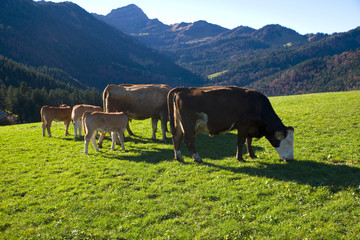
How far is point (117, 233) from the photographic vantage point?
292 inches

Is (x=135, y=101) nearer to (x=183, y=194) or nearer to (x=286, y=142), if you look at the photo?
(x=183, y=194)

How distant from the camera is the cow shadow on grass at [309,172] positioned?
9644mm

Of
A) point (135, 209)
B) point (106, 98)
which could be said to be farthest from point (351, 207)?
point (106, 98)

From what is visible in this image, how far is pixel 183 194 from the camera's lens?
9.43m

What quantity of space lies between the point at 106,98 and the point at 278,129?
1178 cm

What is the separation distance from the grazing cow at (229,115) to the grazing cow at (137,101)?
5221 millimetres

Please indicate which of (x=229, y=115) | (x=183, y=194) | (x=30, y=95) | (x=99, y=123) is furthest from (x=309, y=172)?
(x=30, y=95)

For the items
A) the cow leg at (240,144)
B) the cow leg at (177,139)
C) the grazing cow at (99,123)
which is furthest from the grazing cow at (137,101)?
the cow leg at (240,144)

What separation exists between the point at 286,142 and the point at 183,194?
6322 mm

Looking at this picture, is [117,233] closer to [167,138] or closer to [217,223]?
[217,223]

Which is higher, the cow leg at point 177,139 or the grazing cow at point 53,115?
the grazing cow at point 53,115

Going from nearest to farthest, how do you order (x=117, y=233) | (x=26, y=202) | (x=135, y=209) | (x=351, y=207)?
(x=117, y=233) → (x=351, y=207) → (x=135, y=209) → (x=26, y=202)


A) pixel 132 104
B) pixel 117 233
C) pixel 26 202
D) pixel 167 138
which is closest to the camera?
pixel 117 233

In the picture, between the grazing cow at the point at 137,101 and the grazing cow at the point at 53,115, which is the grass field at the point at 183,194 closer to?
the grazing cow at the point at 137,101
